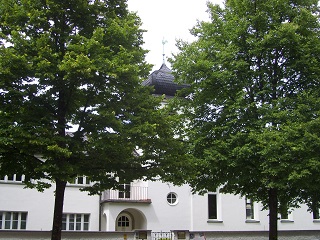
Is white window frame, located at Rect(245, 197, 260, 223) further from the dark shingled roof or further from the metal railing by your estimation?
the dark shingled roof

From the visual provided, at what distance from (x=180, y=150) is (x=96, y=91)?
331 cm

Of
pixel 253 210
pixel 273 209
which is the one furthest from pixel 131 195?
pixel 273 209

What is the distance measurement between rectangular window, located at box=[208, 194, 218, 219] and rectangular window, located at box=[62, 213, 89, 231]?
751cm

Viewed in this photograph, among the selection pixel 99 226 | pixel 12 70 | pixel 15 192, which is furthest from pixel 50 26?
pixel 99 226

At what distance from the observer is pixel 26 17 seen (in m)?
13.4

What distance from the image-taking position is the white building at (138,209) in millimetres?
24031

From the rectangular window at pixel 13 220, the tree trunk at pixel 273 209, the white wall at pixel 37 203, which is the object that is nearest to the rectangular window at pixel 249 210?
the white wall at pixel 37 203

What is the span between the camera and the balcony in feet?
82.5

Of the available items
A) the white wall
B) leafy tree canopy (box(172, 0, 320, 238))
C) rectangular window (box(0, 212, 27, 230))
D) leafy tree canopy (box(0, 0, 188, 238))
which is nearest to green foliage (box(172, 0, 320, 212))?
leafy tree canopy (box(172, 0, 320, 238))

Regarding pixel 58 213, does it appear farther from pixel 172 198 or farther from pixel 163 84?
pixel 163 84

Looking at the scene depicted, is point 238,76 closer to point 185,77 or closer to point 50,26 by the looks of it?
point 185,77

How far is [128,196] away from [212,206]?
566cm

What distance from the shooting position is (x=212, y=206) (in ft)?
93.1

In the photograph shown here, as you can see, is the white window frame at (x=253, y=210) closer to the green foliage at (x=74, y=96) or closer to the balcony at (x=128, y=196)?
the balcony at (x=128, y=196)
